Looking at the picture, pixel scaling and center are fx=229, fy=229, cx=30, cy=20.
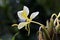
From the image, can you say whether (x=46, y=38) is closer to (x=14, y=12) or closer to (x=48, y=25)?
(x=48, y=25)

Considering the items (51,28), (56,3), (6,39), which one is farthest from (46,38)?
(56,3)

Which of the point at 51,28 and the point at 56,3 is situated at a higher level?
the point at 56,3

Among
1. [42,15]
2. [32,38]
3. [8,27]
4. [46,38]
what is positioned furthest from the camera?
[8,27]

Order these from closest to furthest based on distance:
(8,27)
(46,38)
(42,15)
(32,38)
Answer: (46,38) < (32,38) < (42,15) < (8,27)

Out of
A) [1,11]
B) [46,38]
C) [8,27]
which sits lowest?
[46,38]

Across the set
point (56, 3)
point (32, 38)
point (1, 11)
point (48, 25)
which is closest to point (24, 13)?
point (48, 25)

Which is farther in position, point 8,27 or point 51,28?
point 8,27
